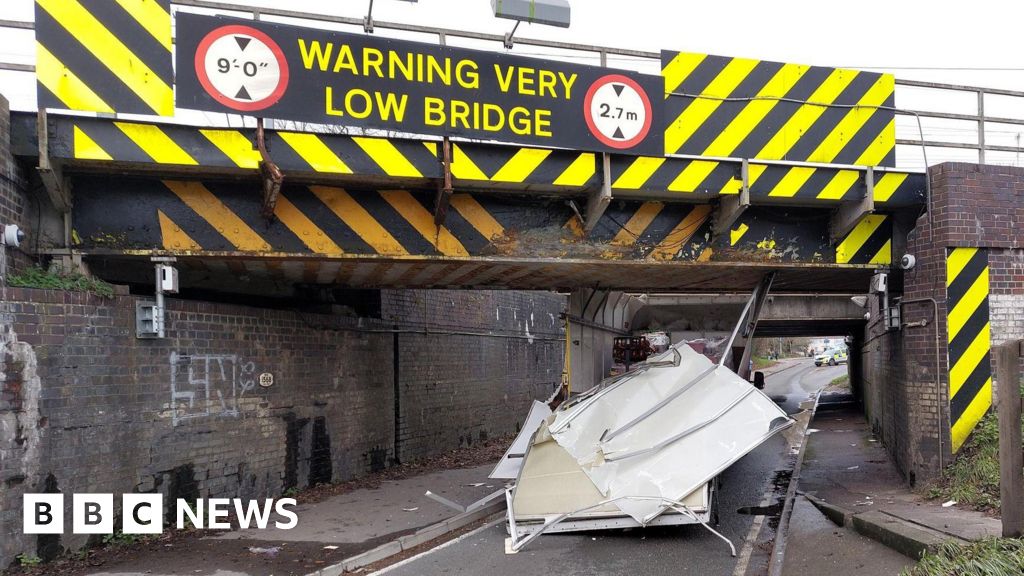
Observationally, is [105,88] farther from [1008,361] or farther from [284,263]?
[1008,361]

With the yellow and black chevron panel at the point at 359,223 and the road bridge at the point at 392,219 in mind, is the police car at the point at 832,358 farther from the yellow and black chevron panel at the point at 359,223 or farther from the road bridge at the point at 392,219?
the yellow and black chevron panel at the point at 359,223

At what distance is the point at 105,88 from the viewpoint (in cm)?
677

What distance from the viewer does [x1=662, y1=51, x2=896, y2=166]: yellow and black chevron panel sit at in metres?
8.44

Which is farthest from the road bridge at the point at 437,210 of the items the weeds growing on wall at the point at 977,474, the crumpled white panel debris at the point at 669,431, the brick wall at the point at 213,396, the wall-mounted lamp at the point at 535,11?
the weeds growing on wall at the point at 977,474

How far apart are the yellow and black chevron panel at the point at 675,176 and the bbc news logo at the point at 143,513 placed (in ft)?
17.9

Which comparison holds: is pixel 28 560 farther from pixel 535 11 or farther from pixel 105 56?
pixel 535 11

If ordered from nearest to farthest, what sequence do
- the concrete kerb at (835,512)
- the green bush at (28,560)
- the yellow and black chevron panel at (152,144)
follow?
the green bush at (28,560)
the yellow and black chevron panel at (152,144)
the concrete kerb at (835,512)

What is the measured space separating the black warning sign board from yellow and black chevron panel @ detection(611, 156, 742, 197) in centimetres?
18

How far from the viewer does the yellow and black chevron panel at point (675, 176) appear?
8.18 meters

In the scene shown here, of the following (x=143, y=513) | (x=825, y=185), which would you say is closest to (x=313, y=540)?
(x=143, y=513)

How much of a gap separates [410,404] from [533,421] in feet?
14.2

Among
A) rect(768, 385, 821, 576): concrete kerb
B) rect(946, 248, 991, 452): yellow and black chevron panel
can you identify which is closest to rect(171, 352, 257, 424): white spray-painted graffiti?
rect(768, 385, 821, 576): concrete kerb

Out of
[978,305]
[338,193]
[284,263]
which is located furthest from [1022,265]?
[284,263]

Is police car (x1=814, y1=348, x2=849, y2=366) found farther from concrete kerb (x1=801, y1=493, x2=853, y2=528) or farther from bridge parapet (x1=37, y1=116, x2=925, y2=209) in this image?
bridge parapet (x1=37, y1=116, x2=925, y2=209)
